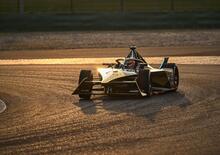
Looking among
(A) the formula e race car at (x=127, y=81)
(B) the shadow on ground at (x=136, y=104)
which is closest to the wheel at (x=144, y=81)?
(A) the formula e race car at (x=127, y=81)

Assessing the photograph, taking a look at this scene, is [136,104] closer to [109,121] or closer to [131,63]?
[131,63]

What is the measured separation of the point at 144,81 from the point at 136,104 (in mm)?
1174

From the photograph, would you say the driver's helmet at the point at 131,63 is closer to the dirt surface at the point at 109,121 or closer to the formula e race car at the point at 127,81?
the formula e race car at the point at 127,81

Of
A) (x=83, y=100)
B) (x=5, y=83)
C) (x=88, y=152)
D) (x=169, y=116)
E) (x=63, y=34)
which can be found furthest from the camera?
(x=63, y=34)

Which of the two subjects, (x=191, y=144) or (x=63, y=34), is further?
(x=63, y=34)

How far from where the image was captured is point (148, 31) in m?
35.6

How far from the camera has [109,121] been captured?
37.3 feet

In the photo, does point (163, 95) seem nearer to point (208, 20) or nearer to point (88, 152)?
point (88, 152)

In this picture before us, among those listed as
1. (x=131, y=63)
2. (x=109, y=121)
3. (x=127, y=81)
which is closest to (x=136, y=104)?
(x=127, y=81)

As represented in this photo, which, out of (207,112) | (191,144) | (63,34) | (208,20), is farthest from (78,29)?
(191,144)

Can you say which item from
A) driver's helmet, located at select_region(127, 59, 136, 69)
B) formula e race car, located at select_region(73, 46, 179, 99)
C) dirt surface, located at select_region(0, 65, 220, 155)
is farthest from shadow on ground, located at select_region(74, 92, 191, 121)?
driver's helmet, located at select_region(127, 59, 136, 69)

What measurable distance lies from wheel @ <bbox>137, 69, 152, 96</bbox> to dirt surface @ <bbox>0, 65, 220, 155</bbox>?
27 centimetres

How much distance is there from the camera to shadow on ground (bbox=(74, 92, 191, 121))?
40.9 ft

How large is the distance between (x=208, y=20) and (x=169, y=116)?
24.8 metres
